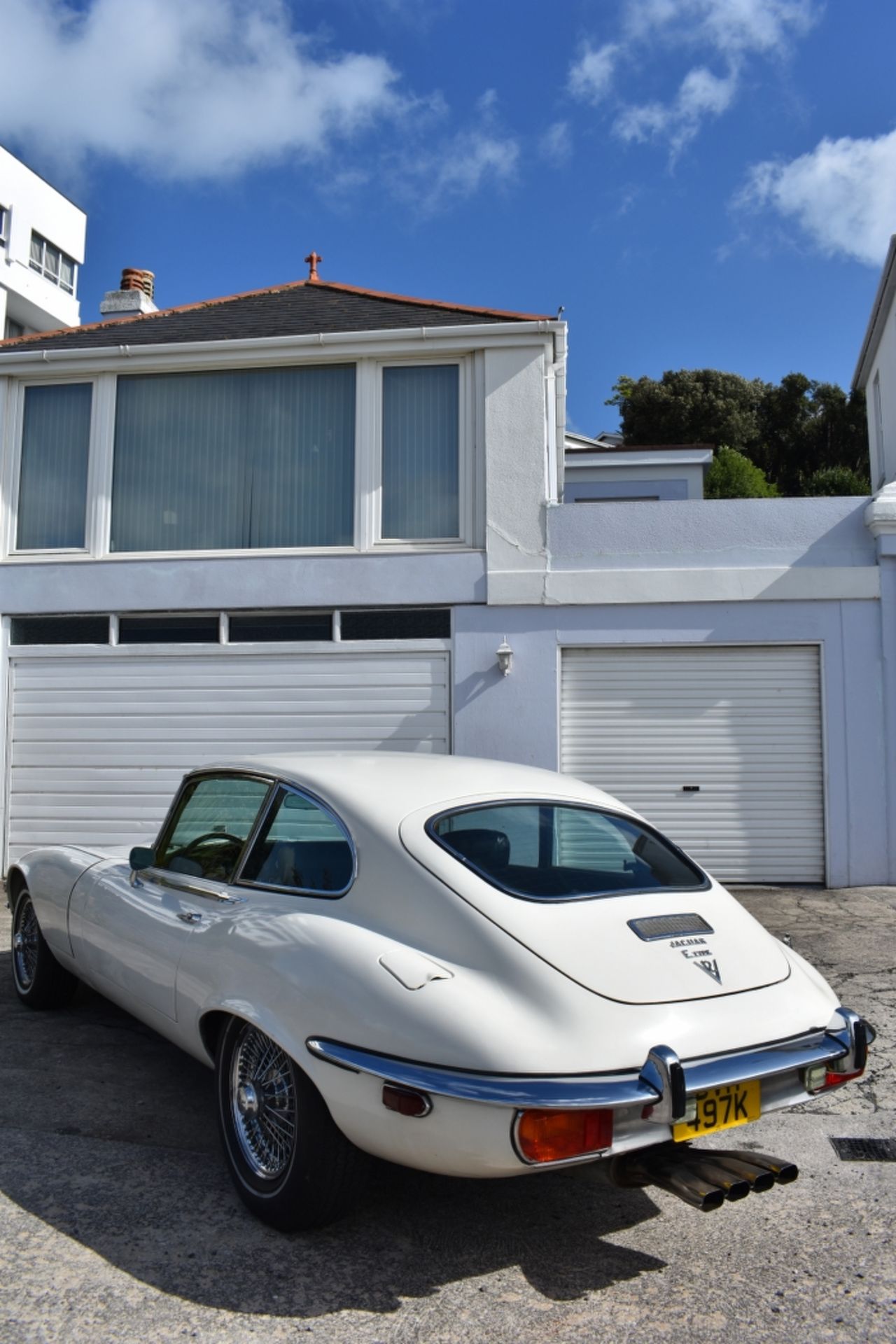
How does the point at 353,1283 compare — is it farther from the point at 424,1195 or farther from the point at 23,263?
the point at 23,263

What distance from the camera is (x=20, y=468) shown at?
36.8 feet

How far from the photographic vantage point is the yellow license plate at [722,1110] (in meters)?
2.90

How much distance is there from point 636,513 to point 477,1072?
Result: 25.7ft

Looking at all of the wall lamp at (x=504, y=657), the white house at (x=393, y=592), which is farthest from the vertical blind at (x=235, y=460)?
the wall lamp at (x=504, y=657)

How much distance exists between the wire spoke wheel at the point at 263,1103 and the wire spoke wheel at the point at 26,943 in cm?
246

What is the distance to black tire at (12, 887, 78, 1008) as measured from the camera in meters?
5.48

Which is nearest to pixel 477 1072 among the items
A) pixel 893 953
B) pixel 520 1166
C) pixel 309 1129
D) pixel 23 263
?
→ pixel 520 1166

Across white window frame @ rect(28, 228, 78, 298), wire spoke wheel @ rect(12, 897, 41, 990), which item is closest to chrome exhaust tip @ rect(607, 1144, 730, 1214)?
wire spoke wheel @ rect(12, 897, 41, 990)

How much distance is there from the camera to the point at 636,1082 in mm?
2820

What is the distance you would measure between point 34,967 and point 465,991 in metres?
3.50

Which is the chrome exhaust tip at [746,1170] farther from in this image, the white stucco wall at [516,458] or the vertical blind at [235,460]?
the vertical blind at [235,460]

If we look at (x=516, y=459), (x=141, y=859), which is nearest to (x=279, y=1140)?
(x=141, y=859)

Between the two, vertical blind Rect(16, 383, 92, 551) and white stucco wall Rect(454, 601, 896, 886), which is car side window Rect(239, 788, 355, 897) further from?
vertical blind Rect(16, 383, 92, 551)

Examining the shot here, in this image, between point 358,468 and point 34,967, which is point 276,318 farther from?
point 34,967
